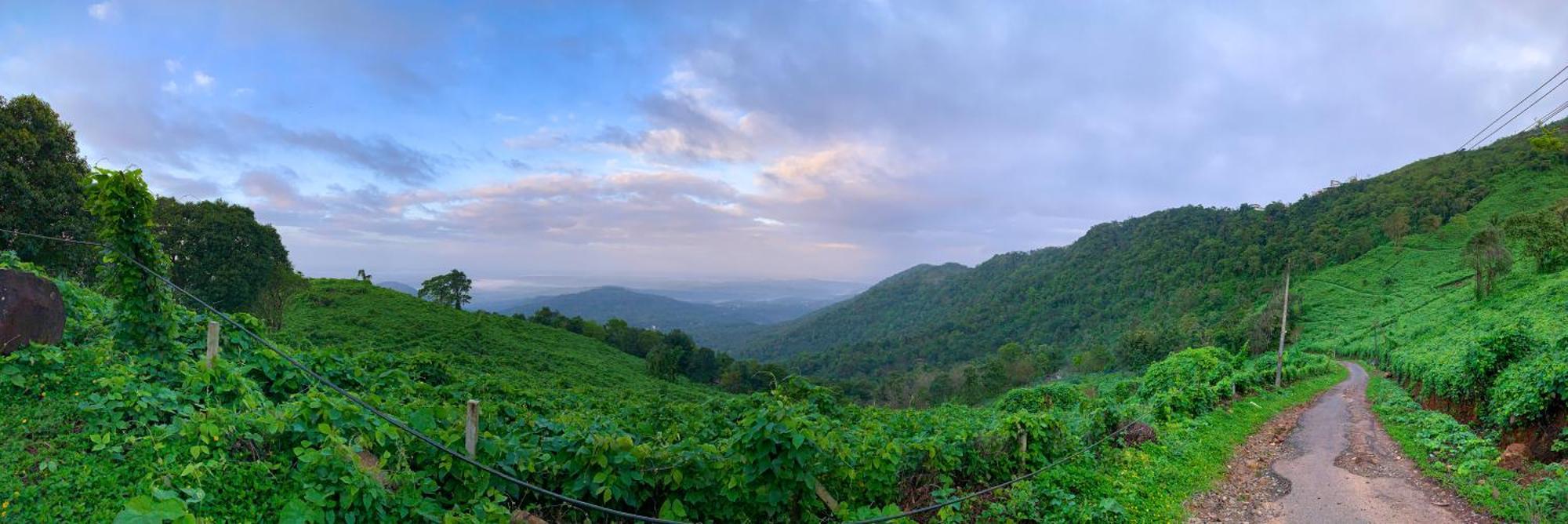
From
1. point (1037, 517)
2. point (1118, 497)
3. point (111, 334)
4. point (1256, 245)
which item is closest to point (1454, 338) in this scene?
point (1118, 497)

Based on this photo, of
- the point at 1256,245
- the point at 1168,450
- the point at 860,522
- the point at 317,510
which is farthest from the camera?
the point at 1256,245

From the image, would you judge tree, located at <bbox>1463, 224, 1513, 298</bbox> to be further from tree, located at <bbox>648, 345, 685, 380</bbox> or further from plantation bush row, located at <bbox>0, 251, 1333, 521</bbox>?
tree, located at <bbox>648, 345, 685, 380</bbox>

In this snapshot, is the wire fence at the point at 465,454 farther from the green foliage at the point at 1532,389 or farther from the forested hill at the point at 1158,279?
the forested hill at the point at 1158,279

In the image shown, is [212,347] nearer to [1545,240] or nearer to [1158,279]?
[1545,240]

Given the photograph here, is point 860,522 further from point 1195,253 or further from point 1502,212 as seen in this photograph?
point 1195,253

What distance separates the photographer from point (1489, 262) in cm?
2881

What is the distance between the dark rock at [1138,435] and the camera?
9.81 m

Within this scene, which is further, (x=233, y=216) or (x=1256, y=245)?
(x=1256, y=245)

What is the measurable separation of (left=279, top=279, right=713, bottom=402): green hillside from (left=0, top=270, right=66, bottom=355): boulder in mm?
24042

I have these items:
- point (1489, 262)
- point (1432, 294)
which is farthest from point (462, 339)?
point (1432, 294)

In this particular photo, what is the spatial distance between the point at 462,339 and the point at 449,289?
20.9 m

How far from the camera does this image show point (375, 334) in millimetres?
38469

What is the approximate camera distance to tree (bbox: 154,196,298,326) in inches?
1139

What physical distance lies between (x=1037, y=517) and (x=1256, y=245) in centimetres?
9466
